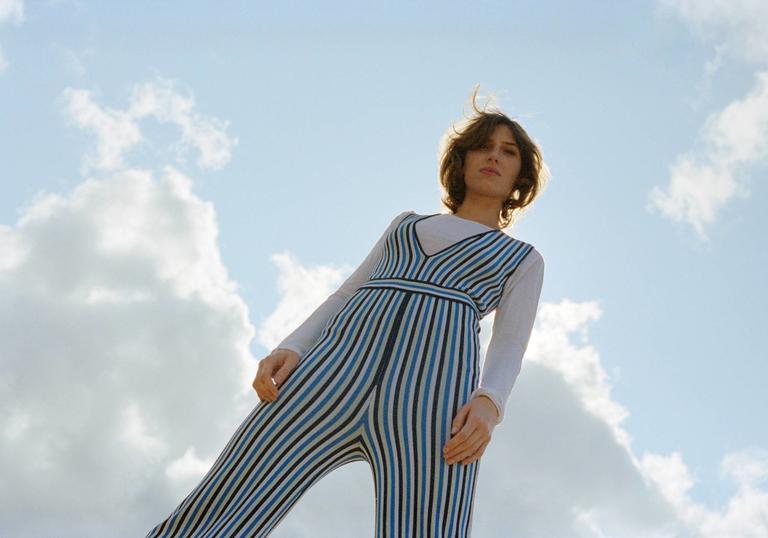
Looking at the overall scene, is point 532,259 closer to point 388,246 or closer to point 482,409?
point 388,246

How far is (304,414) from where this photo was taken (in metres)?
3.84

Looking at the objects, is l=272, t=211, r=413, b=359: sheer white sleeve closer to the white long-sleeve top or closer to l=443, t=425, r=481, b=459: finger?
the white long-sleeve top

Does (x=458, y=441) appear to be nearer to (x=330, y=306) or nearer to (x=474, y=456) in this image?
(x=474, y=456)

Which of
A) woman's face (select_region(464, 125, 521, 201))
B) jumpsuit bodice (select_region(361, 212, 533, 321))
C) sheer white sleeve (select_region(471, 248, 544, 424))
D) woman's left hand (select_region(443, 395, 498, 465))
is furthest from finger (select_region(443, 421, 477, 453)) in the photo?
woman's face (select_region(464, 125, 521, 201))

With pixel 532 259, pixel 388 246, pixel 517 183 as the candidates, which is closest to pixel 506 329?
pixel 532 259

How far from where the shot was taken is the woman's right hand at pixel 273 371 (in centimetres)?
394

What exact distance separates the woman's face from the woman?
1.06 feet

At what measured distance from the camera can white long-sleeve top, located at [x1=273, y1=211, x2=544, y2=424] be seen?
4.23 m

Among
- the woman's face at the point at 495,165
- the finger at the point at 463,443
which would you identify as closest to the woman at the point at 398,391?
the finger at the point at 463,443

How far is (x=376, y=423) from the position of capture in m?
3.83

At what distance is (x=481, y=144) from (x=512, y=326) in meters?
1.12

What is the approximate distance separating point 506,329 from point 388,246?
68 cm

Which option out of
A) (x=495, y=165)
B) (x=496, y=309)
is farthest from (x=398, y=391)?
(x=495, y=165)

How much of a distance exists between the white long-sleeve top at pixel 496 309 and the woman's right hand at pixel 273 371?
6cm
